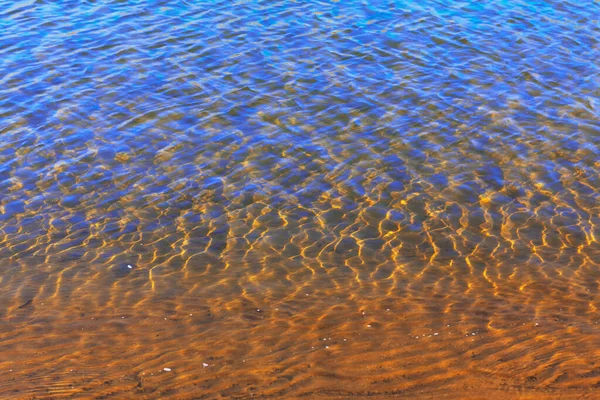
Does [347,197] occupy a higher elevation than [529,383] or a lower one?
lower

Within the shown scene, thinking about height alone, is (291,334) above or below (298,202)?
above

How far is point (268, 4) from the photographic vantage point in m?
15.9

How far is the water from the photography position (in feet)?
22.4

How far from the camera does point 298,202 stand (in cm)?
962

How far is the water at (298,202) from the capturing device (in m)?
6.83

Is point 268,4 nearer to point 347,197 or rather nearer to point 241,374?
point 347,197

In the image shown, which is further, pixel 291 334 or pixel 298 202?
pixel 298 202

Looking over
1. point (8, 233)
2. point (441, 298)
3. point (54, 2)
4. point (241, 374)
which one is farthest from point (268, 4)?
point (241, 374)

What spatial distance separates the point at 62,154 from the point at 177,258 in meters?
3.20

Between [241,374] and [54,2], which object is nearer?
[241,374]

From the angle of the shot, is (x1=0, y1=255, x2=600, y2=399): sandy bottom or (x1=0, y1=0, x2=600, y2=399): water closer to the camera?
(x1=0, y1=255, x2=600, y2=399): sandy bottom

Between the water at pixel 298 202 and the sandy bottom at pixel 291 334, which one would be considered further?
the water at pixel 298 202

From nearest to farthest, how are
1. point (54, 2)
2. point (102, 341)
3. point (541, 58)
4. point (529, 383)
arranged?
point (529, 383) → point (102, 341) → point (541, 58) → point (54, 2)

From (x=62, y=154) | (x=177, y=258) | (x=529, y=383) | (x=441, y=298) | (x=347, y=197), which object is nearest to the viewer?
(x=529, y=383)
